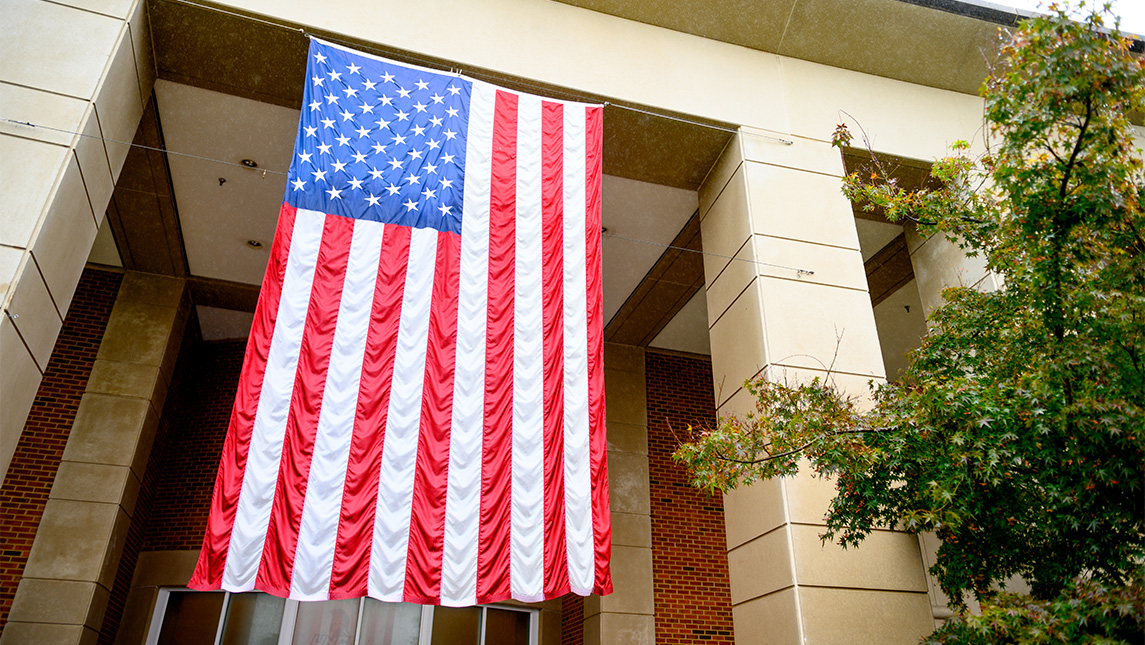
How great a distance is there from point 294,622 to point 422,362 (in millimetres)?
7032

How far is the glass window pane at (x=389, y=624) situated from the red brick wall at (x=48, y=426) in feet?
16.0

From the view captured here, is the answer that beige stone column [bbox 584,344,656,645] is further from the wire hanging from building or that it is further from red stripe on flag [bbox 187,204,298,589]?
red stripe on flag [bbox 187,204,298,589]

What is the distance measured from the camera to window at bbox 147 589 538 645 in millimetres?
12250

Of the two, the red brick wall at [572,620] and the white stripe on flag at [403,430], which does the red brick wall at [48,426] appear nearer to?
the white stripe on flag at [403,430]

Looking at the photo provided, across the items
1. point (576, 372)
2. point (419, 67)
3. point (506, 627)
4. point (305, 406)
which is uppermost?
point (419, 67)

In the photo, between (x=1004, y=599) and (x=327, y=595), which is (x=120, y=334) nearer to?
(x=327, y=595)

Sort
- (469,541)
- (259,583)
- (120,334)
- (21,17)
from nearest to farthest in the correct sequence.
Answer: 1. (259,583)
2. (469,541)
3. (21,17)
4. (120,334)

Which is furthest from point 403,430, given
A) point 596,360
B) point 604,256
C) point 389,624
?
point 389,624

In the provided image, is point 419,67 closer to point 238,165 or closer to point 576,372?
point 238,165

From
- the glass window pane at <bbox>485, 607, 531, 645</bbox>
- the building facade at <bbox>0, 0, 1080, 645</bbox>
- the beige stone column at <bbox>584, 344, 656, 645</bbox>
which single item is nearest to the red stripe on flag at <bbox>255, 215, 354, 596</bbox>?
the building facade at <bbox>0, 0, 1080, 645</bbox>

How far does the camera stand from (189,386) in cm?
1441

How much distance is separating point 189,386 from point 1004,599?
1352 cm

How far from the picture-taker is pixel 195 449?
543 inches

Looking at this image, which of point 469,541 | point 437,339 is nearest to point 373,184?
point 437,339
